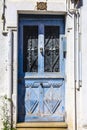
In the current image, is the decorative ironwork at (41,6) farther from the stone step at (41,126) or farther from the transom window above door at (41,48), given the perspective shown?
the stone step at (41,126)

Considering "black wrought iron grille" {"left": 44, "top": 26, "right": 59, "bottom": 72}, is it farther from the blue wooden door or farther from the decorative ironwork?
the decorative ironwork

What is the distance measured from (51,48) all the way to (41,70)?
1.76ft

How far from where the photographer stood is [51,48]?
9.02 meters

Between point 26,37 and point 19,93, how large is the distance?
4.06 ft

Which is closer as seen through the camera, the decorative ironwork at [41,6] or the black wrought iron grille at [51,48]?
the decorative ironwork at [41,6]

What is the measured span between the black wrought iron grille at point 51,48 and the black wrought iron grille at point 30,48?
22 centimetres

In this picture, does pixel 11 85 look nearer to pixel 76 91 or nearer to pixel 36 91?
pixel 36 91

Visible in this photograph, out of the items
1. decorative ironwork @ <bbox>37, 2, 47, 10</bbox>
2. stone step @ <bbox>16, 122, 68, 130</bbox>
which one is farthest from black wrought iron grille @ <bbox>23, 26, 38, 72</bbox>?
stone step @ <bbox>16, 122, 68, 130</bbox>

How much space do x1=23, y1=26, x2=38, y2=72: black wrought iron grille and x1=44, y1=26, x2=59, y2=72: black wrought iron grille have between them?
0.22m

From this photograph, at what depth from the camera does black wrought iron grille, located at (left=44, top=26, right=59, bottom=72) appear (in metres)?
9.00

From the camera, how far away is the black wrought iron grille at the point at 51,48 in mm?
9000

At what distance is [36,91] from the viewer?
29.2ft

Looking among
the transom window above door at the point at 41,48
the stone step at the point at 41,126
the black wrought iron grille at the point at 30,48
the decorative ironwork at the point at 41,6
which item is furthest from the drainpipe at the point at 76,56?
the black wrought iron grille at the point at 30,48

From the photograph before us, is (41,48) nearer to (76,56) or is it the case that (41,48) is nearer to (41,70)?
(41,70)
